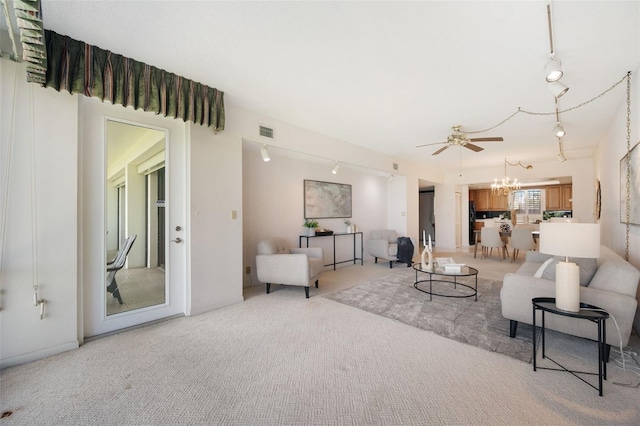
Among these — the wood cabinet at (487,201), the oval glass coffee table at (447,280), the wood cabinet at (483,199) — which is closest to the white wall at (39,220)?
the oval glass coffee table at (447,280)

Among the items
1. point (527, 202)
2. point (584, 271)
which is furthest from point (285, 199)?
point (527, 202)

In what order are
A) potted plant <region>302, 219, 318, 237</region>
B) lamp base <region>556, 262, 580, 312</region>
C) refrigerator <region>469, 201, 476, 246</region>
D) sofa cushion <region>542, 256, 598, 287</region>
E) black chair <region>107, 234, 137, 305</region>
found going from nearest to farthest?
lamp base <region>556, 262, 580, 312</region> → sofa cushion <region>542, 256, 598, 287</region> → black chair <region>107, 234, 137, 305</region> → potted plant <region>302, 219, 318, 237</region> → refrigerator <region>469, 201, 476, 246</region>

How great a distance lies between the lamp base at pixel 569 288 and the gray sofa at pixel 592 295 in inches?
14.7

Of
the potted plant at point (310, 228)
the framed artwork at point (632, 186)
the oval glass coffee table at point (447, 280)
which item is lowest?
the oval glass coffee table at point (447, 280)

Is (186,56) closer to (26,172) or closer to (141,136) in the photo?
(141,136)

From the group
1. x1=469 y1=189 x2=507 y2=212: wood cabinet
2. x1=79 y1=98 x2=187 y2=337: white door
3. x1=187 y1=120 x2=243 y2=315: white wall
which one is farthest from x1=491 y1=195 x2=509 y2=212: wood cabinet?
x1=79 y1=98 x2=187 y2=337: white door

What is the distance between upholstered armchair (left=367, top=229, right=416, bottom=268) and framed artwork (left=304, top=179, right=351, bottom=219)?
2.86 feet

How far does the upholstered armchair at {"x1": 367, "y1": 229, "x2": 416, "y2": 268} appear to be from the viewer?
568cm

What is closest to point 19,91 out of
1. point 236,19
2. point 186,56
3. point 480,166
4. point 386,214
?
point 186,56

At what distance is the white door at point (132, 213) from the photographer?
252 cm

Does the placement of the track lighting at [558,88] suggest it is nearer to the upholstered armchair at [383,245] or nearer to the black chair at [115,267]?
the upholstered armchair at [383,245]

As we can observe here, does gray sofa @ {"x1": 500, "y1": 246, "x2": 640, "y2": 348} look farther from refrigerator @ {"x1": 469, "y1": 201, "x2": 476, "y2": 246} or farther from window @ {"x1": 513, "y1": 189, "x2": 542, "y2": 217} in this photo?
window @ {"x1": 513, "y1": 189, "x2": 542, "y2": 217}

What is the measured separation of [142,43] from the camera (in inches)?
88.0

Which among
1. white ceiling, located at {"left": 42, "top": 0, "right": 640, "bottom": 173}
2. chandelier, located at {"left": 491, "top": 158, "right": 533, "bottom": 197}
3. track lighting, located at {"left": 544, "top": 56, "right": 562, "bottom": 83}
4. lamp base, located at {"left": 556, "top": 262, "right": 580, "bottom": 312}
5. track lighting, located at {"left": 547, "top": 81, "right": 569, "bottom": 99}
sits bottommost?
lamp base, located at {"left": 556, "top": 262, "right": 580, "bottom": 312}
